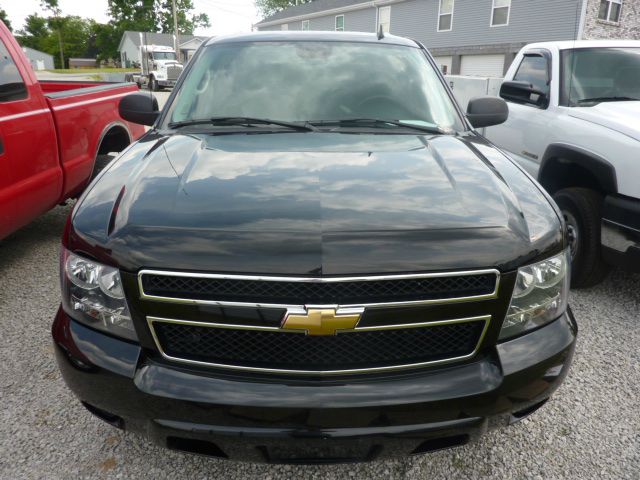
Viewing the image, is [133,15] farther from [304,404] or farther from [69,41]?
[304,404]

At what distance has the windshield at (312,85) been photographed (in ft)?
9.56

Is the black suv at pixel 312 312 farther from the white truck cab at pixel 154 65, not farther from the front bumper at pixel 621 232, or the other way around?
the white truck cab at pixel 154 65

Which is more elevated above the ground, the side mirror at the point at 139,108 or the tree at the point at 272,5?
the tree at the point at 272,5

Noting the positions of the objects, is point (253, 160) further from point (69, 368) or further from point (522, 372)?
point (522, 372)

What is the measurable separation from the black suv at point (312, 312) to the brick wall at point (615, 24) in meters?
20.0

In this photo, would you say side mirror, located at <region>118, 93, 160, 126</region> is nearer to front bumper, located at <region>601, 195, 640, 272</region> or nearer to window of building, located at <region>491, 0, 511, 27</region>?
front bumper, located at <region>601, 195, 640, 272</region>

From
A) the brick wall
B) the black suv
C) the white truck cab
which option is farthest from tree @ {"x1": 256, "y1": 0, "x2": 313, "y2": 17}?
the black suv

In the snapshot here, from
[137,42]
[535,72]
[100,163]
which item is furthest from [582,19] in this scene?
[137,42]

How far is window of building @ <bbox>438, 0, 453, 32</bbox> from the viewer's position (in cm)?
2284

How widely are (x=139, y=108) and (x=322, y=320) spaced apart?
2.31 metres

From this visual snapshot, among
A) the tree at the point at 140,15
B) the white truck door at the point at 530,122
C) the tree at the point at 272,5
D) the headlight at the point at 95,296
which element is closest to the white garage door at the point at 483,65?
the white truck door at the point at 530,122

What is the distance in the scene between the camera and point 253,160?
2.26 m

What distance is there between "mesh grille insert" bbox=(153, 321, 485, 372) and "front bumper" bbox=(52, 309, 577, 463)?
52 millimetres

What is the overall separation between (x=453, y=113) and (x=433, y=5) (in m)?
23.1
